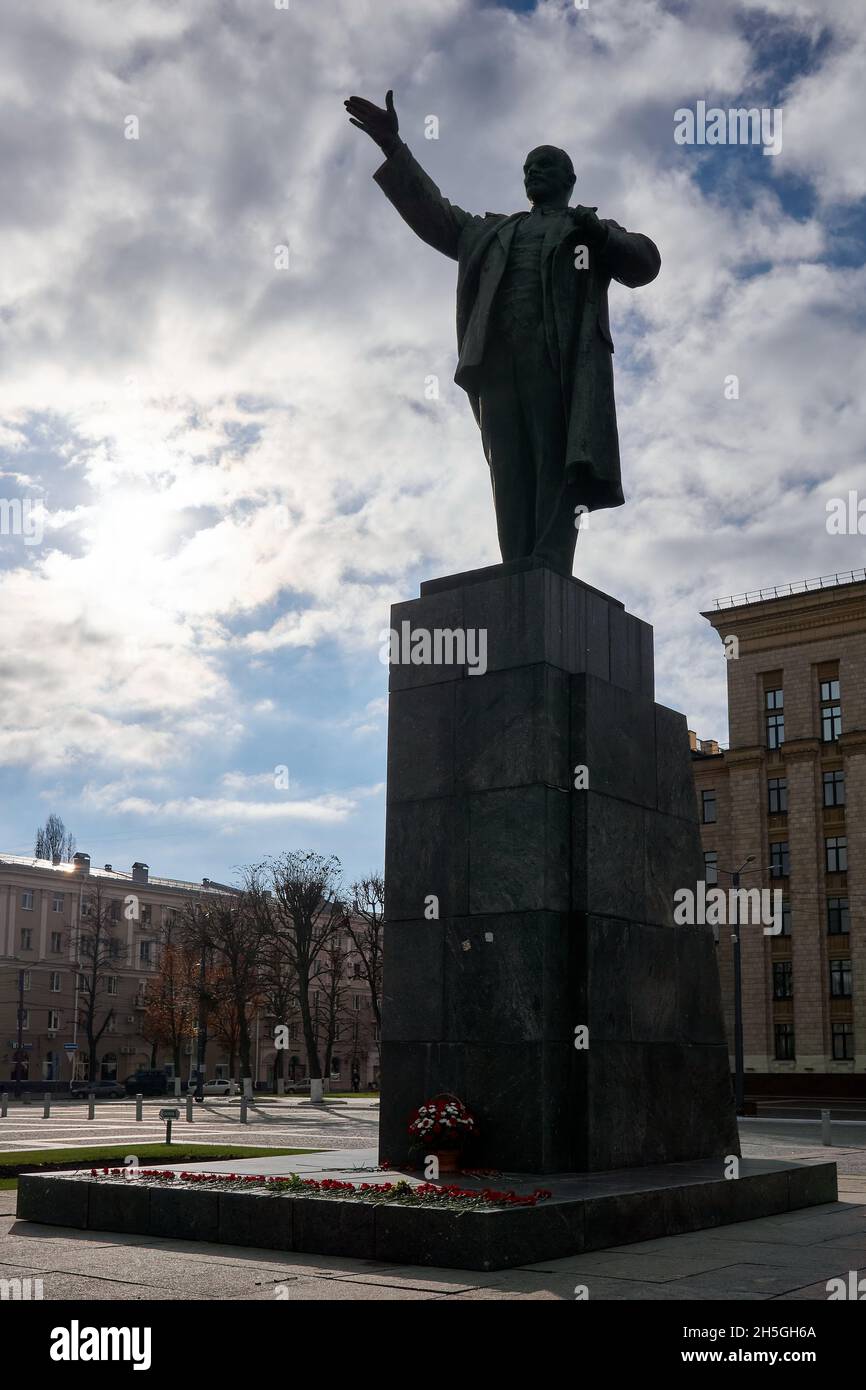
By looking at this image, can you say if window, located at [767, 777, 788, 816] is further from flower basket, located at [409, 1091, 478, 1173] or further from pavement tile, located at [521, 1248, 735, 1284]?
pavement tile, located at [521, 1248, 735, 1284]

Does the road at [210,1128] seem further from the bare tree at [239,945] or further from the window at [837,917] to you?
the window at [837,917]

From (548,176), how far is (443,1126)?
9.41 metres

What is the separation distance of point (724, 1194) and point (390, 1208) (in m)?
3.10

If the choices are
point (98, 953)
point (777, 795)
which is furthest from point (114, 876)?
point (777, 795)

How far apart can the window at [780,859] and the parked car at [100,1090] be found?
120ft

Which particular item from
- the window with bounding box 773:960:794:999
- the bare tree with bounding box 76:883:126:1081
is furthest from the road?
the bare tree with bounding box 76:883:126:1081

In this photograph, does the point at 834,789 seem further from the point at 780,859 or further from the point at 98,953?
the point at 98,953

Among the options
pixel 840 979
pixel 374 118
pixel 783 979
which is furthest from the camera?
pixel 783 979

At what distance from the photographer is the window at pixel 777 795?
61.6 m

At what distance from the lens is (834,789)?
60000 millimetres

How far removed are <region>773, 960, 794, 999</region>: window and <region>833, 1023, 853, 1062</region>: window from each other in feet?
7.94

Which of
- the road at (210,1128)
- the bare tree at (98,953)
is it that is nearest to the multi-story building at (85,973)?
the bare tree at (98,953)

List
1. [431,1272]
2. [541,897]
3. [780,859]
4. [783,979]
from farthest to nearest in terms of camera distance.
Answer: [780,859] < [783,979] < [541,897] < [431,1272]
